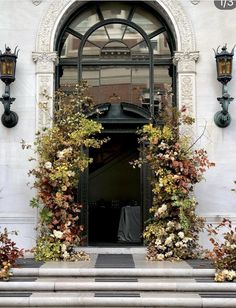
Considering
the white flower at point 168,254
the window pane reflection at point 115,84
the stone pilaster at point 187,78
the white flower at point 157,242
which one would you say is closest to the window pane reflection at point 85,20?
the window pane reflection at point 115,84

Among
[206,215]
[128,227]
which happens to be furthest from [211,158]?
[128,227]

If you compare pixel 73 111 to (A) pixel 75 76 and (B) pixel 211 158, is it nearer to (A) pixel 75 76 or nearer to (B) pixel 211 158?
(A) pixel 75 76

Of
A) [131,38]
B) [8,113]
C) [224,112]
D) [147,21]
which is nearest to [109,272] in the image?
[8,113]

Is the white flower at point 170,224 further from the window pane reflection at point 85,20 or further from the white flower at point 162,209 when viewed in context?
the window pane reflection at point 85,20

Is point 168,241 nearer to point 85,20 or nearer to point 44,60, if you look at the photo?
point 44,60

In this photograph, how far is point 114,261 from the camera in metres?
8.98

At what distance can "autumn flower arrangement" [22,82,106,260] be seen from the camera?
919 centimetres

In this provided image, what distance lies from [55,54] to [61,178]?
2.85 meters

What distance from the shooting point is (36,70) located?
10484mm

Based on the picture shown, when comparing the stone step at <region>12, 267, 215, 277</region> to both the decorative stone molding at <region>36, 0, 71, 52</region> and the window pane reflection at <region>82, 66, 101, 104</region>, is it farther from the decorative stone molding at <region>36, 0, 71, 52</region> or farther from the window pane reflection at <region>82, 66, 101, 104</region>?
the decorative stone molding at <region>36, 0, 71, 52</region>

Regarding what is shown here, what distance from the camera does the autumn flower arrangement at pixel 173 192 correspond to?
30.3 feet

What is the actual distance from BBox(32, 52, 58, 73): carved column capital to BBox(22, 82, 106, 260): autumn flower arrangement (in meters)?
1.11

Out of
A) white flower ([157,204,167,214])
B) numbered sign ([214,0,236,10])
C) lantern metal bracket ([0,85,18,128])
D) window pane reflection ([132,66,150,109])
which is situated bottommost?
white flower ([157,204,167,214])

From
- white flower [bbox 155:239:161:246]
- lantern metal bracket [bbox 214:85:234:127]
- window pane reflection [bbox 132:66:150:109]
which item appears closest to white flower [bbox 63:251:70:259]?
white flower [bbox 155:239:161:246]
